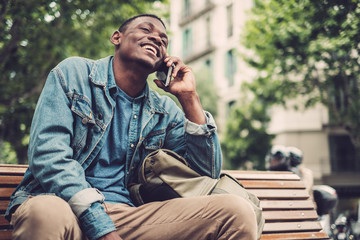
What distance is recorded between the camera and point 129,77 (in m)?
2.69

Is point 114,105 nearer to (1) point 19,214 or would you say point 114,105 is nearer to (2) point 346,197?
(1) point 19,214

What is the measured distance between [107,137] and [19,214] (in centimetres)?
80

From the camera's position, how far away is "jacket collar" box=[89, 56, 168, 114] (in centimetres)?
253

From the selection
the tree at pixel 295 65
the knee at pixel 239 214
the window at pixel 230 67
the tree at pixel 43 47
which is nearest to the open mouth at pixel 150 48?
the knee at pixel 239 214

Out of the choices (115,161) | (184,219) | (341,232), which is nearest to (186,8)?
(341,232)

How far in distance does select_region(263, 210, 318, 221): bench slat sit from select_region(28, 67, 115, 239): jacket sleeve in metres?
1.83

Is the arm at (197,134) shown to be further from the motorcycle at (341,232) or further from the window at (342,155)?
the window at (342,155)

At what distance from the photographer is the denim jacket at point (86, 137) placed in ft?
6.50

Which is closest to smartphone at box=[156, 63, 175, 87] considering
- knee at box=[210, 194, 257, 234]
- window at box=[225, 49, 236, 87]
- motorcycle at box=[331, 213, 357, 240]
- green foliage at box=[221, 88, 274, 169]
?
knee at box=[210, 194, 257, 234]

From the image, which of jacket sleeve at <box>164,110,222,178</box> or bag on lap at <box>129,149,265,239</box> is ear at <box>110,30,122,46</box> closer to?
jacket sleeve at <box>164,110,222,178</box>

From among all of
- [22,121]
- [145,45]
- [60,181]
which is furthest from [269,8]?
[60,181]

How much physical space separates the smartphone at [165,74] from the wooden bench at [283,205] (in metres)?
1.21

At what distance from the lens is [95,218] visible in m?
1.92

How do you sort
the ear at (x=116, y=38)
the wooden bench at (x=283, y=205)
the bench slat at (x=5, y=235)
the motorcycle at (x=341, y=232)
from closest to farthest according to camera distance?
1. the bench slat at (x=5, y=235)
2. the ear at (x=116, y=38)
3. the wooden bench at (x=283, y=205)
4. the motorcycle at (x=341, y=232)
